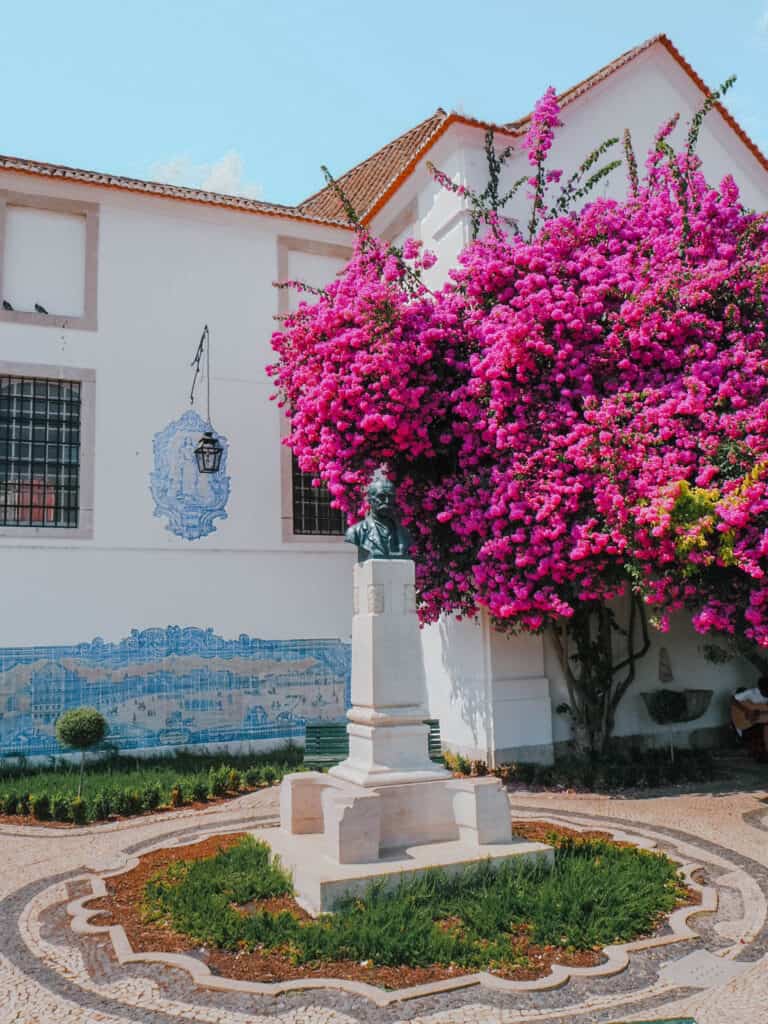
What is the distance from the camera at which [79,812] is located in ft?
26.2

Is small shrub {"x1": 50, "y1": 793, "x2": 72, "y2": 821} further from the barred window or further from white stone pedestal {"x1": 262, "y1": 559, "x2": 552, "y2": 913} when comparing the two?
the barred window

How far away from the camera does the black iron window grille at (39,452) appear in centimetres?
1053

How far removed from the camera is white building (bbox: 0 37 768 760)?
1032 centimetres

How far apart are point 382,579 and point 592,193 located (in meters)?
8.00

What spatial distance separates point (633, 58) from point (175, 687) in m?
10.9

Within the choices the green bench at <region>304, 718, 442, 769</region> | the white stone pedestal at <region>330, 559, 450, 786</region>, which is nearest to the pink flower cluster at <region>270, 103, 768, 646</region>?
the green bench at <region>304, 718, 442, 769</region>

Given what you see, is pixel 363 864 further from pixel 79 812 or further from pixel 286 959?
pixel 79 812

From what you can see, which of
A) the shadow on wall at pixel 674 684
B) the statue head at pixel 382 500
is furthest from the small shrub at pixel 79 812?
the shadow on wall at pixel 674 684

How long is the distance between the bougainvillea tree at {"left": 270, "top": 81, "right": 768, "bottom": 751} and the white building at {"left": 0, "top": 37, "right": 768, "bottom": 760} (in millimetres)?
1302

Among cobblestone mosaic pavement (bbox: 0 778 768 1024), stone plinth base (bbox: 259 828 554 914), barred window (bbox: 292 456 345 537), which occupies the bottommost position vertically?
cobblestone mosaic pavement (bbox: 0 778 768 1024)

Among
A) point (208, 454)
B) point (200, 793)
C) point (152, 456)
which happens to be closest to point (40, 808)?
point (200, 793)

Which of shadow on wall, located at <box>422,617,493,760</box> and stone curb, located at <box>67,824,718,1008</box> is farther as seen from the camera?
shadow on wall, located at <box>422,617,493,760</box>

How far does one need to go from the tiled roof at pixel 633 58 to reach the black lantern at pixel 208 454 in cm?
574

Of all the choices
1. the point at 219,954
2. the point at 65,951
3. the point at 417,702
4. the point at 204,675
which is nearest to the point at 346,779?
the point at 417,702
